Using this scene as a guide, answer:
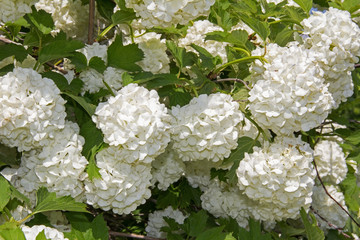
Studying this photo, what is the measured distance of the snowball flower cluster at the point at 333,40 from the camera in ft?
7.50

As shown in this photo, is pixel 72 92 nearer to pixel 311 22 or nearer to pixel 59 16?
pixel 59 16

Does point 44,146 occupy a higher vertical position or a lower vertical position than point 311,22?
lower

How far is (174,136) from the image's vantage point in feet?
7.46

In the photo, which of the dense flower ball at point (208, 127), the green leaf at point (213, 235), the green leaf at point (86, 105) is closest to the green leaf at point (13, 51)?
the green leaf at point (86, 105)

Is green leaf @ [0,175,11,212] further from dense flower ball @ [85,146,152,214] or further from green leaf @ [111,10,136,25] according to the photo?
green leaf @ [111,10,136,25]

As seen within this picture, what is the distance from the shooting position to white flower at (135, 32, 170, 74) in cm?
264

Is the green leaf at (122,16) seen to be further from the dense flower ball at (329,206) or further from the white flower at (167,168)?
the dense flower ball at (329,206)

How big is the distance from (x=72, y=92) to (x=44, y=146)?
30cm

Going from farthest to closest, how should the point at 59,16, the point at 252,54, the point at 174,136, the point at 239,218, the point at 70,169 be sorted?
the point at 59,16, the point at 239,218, the point at 252,54, the point at 174,136, the point at 70,169

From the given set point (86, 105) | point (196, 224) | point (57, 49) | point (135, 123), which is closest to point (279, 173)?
point (196, 224)

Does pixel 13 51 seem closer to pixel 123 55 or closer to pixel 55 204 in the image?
pixel 123 55

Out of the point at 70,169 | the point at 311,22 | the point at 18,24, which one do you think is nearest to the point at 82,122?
the point at 70,169

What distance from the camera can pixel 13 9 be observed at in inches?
85.0

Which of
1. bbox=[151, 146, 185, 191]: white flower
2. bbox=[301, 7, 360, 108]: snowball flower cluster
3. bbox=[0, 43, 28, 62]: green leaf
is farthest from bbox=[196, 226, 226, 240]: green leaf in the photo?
bbox=[0, 43, 28, 62]: green leaf
